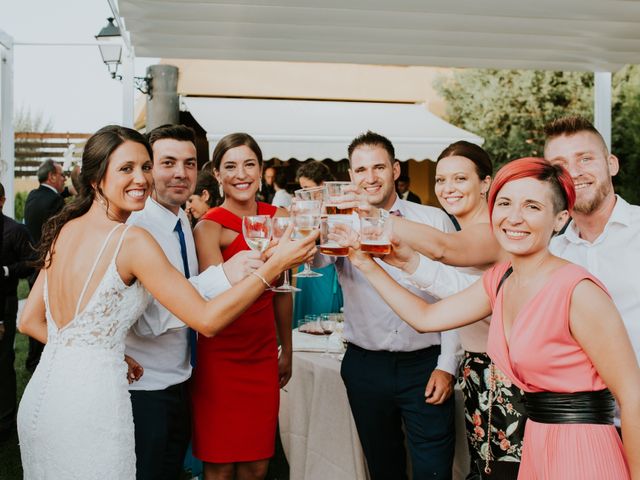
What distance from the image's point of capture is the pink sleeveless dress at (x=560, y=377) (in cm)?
165

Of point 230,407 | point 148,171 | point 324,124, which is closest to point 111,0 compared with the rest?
point 148,171

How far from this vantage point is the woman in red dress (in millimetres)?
2756

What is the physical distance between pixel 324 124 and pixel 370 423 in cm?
910

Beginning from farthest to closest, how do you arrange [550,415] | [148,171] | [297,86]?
1. [297,86]
2. [148,171]
3. [550,415]

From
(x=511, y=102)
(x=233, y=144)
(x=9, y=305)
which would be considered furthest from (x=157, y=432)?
(x=511, y=102)

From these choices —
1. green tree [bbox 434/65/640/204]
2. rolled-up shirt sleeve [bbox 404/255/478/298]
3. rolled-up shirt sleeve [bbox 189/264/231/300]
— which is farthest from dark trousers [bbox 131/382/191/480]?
green tree [bbox 434/65/640/204]

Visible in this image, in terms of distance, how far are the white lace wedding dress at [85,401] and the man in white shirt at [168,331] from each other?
33 cm

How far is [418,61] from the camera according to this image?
251 inches

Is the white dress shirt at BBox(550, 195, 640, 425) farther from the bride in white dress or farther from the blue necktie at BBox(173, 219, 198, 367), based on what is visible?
the blue necktie at BBox(173, 219, 198, 367)

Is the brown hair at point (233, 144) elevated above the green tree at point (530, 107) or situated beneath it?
situated beneath

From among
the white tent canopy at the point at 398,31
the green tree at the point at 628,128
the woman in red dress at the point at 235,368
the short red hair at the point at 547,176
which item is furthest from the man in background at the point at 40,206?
the green tree at the point at 628,128

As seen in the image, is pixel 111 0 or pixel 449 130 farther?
pixel 449 130

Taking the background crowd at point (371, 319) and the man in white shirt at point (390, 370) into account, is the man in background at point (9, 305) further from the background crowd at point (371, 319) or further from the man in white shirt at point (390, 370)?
the man in white shirt at point (390, 370)

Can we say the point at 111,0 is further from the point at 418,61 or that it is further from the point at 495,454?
the point at 495,454
